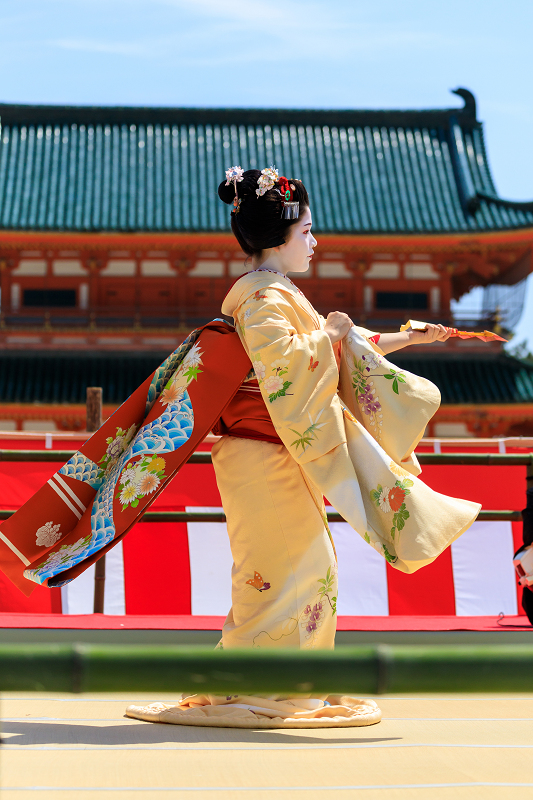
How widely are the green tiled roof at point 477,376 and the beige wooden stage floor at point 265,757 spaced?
10.6 meters

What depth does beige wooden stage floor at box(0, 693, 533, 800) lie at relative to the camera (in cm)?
134

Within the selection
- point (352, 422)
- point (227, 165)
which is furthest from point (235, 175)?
point (227, 165)

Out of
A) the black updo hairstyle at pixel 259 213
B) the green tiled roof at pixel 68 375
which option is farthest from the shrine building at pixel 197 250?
the black updo hairstyle at pixel 259 213

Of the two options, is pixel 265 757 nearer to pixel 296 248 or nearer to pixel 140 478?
pixel 140 478

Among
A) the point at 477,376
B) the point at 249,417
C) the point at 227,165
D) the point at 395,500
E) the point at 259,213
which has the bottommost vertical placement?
the point at 395,500

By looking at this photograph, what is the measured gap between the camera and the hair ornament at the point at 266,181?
7.39 feet

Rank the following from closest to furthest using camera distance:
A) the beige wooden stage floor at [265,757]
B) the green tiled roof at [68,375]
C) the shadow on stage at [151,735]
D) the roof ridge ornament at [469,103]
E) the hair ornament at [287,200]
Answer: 1. the beige wooden stage floor at [265,757]
2. the shadow on stage at [151,735]
3. the hair ornament at [287,200]
4. the green tiled roof at [68,375]
5. the roof ridge ornament at [469,103]

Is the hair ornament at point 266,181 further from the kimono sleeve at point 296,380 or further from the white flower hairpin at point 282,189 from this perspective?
the kimono sleeve at point 296,380

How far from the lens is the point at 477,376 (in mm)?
12742

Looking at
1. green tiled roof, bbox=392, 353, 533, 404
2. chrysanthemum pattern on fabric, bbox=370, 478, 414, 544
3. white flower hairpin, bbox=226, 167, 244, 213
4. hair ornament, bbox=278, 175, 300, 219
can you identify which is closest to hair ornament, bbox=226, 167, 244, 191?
white flower hairpin, bbox=226, 167, 244, 213

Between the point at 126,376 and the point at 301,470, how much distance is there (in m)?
10.6

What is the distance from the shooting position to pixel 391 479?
81.4 inches

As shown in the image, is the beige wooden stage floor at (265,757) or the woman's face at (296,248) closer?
A: the beige wooden stage floor at (265,757)

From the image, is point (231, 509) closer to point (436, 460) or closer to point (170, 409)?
point (170, 409)
